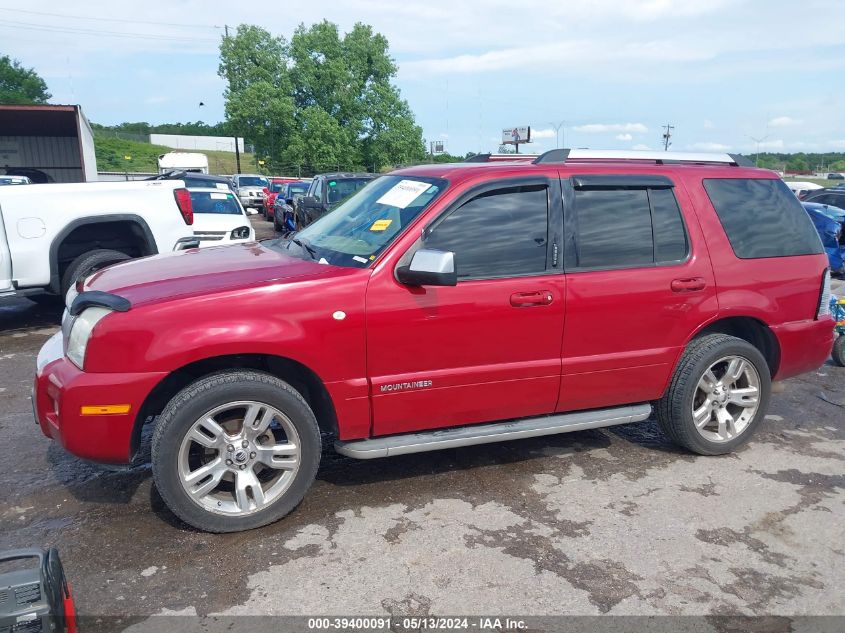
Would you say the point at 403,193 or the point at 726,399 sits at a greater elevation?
the point at 403,193

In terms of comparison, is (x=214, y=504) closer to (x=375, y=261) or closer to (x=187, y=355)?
(x=187, y=355)

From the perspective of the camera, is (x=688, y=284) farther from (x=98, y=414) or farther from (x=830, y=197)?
(x=830, y=197)

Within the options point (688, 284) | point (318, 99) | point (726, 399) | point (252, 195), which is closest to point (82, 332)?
point (688, 284)

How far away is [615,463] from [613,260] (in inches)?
53.3

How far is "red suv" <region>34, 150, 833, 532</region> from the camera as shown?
134 inches

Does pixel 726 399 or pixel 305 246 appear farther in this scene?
pixel 726 399

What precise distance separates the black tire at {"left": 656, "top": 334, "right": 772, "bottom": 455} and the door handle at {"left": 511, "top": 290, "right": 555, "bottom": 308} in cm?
113

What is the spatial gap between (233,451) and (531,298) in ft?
5.93

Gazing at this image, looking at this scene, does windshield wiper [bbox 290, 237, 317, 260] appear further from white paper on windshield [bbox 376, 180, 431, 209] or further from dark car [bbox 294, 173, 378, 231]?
dark car [bbox 294, 173, 378, 231]

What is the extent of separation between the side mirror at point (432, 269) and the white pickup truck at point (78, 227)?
4343 millimetres

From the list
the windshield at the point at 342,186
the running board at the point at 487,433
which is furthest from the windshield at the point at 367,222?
the windshield at the point at 342,186

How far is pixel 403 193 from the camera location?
423cm

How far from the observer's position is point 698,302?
4.39m

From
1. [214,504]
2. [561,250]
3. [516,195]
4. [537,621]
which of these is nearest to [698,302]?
[561,250]
